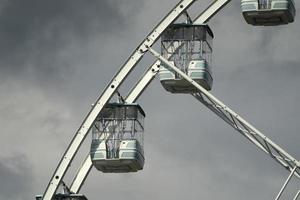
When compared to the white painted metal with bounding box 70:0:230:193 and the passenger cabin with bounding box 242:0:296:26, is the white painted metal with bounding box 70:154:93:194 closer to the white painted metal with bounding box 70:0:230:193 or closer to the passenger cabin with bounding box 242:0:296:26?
the white painted metal with bounding box 70:0:230:193

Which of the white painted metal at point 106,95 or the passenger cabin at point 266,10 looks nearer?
the white painted metal at point 106,95

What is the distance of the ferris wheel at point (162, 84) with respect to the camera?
489 ft

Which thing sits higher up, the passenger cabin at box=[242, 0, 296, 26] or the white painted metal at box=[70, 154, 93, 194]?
the passenger cabin at box=[242, 0, 296, 26]

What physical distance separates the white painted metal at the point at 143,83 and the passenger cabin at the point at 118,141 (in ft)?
2.25

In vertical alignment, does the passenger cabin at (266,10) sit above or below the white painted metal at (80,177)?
above

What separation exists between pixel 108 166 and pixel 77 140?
2.34 metres

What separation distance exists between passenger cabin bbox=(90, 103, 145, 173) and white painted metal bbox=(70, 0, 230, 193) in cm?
69

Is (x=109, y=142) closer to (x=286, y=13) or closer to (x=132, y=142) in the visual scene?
(x=132, y=142)

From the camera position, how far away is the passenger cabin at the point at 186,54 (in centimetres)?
15050

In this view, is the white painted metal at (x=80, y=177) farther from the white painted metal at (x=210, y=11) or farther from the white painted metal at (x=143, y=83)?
the white painted metal at (x=210, y=11)

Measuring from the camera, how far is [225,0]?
5856 inches

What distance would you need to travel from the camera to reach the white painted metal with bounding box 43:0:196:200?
488ft

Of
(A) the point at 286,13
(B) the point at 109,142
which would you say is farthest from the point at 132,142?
(A) the point at 286,13

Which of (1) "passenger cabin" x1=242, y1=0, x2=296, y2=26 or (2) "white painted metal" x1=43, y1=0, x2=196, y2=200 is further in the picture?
(1) "passenger cabin" x1=242, y1=0, x2=296, y2=26
